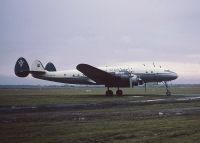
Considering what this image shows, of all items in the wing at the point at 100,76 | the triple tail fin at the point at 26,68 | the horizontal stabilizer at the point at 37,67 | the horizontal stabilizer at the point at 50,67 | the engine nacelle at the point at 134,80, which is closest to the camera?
the wing at the point at 100,76

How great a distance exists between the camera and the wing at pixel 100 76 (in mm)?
46656

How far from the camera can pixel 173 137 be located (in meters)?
12.1

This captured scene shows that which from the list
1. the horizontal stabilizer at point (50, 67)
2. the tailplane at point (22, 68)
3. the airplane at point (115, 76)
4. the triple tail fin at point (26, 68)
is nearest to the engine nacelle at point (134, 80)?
the airplane at point (115, 76)

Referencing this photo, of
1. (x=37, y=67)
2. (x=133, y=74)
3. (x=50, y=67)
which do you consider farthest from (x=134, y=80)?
(x=50, y=67)

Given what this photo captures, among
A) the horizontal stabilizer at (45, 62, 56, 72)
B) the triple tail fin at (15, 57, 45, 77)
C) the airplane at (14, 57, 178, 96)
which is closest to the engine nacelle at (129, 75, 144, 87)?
the airplane at (14, 57, 178, 96)

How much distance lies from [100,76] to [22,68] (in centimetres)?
1490

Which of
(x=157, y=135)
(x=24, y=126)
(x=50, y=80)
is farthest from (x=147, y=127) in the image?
(x=50, y=80)

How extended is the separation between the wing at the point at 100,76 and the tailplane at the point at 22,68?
12197 mm

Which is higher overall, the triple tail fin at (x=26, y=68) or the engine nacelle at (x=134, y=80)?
the triple tail fin at (x=26, y=68)

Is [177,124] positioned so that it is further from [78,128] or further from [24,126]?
[24,126]

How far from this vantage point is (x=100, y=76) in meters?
48.8

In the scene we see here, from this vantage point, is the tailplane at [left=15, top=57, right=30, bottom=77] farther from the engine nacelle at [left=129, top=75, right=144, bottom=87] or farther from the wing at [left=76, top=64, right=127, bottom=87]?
the engine nacelle at [left=129, top=75, right=144, bottom=87]

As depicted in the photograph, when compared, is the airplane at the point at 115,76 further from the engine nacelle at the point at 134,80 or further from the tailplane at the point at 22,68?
the tailplane at the point at 22,68

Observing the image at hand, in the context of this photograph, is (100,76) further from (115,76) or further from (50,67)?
(50,67)
